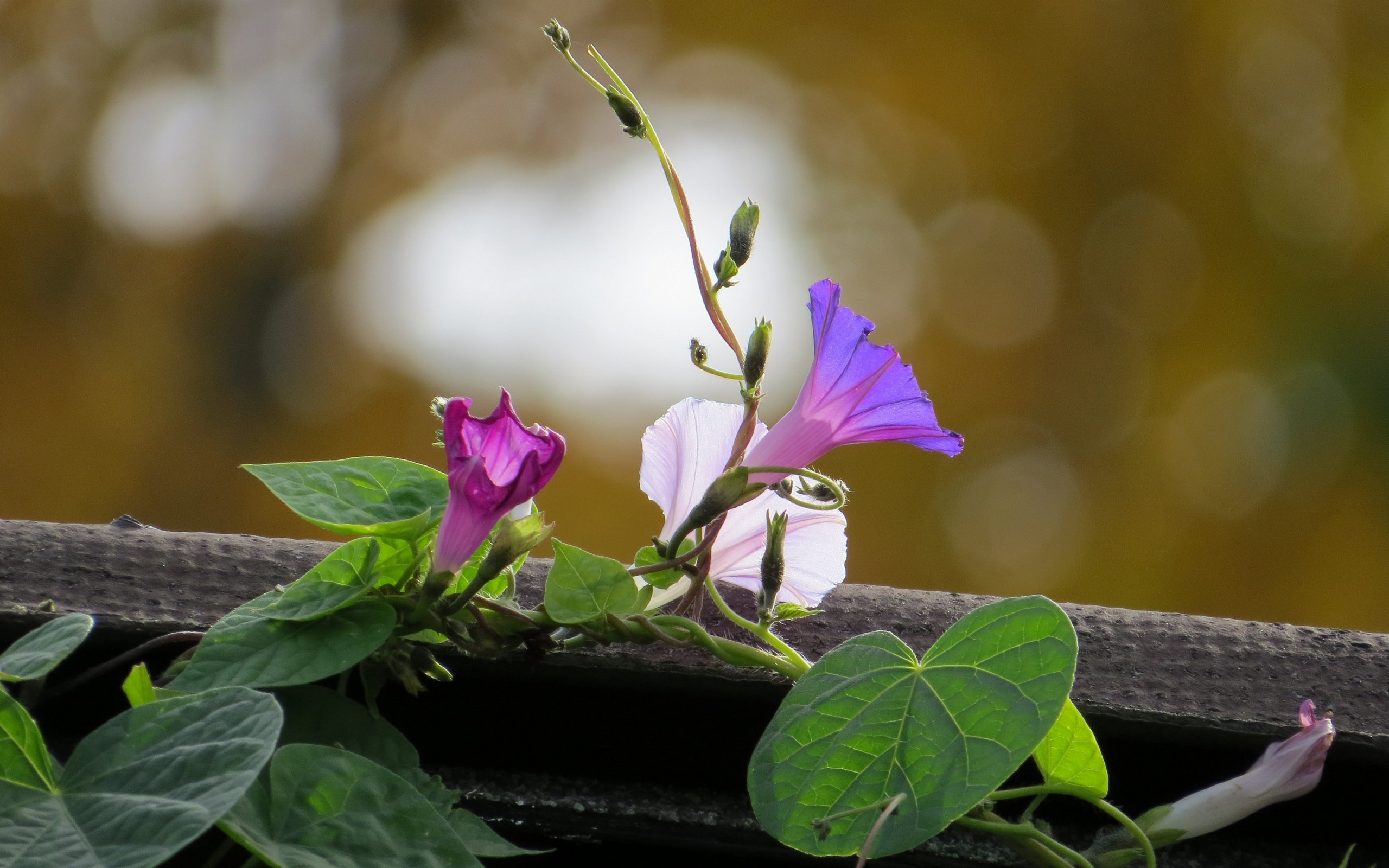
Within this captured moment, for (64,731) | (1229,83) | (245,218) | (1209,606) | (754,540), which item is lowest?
(1209,606)

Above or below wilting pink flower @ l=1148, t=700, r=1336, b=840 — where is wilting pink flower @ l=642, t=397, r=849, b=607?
above

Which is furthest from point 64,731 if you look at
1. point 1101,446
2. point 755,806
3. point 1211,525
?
point 1211,525

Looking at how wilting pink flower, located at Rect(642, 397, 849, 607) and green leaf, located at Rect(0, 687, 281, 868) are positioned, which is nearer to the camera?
green leaf, located at Rect(0, 687, 281, 868)

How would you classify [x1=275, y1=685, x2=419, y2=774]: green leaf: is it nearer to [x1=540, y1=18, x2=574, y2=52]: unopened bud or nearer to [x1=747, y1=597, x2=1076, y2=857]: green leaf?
[x1=747, y1=597, x2=1076, y2=857]: green leaf

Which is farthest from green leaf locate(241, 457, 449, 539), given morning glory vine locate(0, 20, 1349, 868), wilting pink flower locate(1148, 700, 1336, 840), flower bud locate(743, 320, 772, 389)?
wilting pink flower locate(1148, 700, 1336, 840)

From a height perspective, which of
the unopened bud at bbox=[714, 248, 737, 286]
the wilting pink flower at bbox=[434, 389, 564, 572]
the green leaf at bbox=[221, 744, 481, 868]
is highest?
the unopened bud at bbox=[714, 248, 737, 286]

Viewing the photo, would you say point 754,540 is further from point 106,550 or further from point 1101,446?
point 1101,446

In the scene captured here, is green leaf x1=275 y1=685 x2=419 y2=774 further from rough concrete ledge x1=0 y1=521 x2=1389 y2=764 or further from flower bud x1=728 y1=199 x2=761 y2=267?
flower bud x1=728 y1=199 x2=761 y2=267

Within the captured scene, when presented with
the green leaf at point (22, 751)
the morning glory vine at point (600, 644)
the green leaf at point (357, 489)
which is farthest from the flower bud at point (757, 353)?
the green leaf at point (22, 751)
